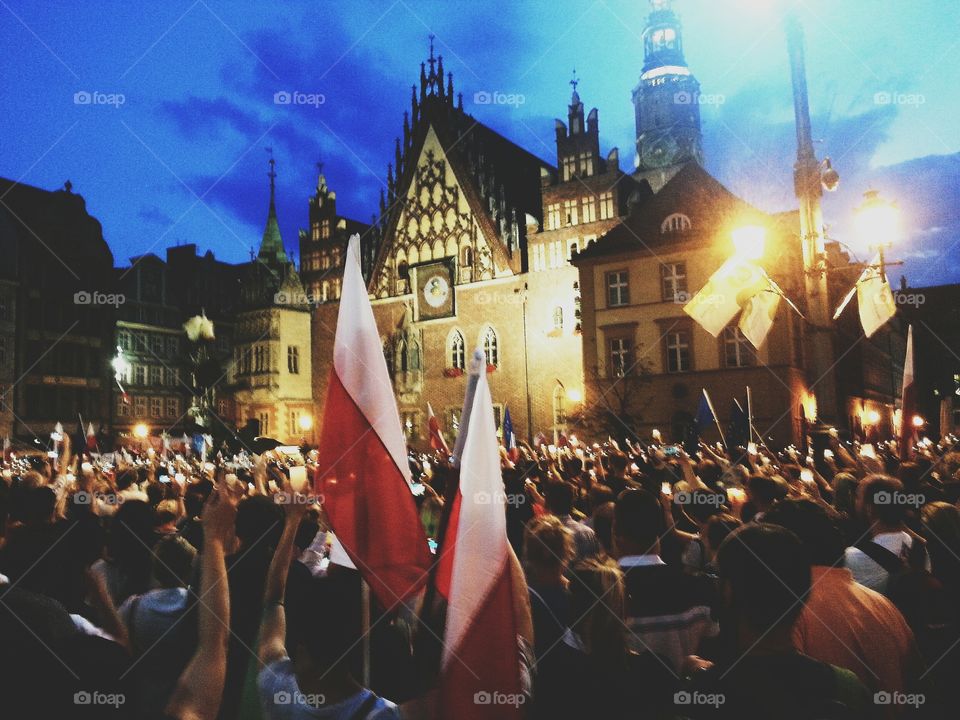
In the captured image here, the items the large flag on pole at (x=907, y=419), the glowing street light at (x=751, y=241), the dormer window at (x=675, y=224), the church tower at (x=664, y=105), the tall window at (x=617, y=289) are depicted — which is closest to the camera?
the large flag on pole at (x=907, y=419)

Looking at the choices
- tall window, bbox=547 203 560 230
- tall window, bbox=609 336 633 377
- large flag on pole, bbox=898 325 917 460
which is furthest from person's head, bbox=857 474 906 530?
tall window, bbox=547 203 560 230

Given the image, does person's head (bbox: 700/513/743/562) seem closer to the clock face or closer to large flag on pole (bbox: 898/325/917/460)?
large flag on pole (bbox: 898/325/917/460)

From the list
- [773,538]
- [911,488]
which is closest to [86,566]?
[773,538]

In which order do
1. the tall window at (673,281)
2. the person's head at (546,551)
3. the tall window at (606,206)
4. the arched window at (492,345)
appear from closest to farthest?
the person's head at (546,551) → the tall window at (673,281) → the tall window at (606,206) → the arched window at (492,345)

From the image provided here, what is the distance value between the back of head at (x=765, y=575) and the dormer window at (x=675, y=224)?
29044mm

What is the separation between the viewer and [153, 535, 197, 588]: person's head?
396 cm

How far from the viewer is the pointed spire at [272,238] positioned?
53188 millimetres

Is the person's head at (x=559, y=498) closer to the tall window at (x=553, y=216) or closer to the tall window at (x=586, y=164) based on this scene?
the tall window at (x=553, y=216)

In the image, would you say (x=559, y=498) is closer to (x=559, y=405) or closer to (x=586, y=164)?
(x=559, y=405)

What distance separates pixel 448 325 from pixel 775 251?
17355 millimetres

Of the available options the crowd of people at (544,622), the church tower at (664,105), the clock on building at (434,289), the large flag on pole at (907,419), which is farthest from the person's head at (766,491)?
the church tower at (664,105)

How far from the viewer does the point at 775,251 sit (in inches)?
1136

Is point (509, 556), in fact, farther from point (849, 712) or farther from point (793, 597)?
point (849, 712)
